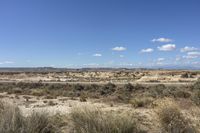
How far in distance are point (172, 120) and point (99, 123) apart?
2.36 m

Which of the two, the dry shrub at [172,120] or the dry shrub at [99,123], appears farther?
the dry shrub at [172,120]

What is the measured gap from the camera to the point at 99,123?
8.10 metres

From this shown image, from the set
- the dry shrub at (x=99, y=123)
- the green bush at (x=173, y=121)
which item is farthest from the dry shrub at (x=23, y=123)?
the green bush at (x=173, y=121)

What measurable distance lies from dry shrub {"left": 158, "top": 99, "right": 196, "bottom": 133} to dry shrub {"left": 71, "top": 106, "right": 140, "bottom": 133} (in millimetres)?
991

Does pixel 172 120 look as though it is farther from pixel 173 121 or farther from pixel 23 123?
pixel 23 123

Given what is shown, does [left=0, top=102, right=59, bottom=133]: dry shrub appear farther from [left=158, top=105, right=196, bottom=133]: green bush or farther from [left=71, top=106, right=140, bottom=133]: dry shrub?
[left=158, top=105, right=196, bottom=133]: green bush

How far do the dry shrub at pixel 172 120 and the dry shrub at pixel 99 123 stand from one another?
99 centimetres

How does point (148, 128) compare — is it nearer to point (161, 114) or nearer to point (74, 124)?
point (161, 114)

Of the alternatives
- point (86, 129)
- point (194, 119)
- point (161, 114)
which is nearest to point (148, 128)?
point (161, 114)

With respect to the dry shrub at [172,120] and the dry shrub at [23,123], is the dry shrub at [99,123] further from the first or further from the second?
the dry shrub at [172,120]

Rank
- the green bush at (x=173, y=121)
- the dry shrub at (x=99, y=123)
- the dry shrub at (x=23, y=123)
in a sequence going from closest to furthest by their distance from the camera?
the dry shrub at (x=23, y=123) < the dry shrub at (x=99, y=123) < the green bush at (x=173, y=121)

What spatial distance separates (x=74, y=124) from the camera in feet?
28.7

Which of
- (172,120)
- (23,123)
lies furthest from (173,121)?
(23,123)

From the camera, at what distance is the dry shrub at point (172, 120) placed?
8.48 meters
